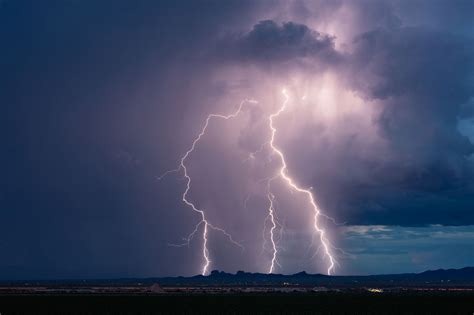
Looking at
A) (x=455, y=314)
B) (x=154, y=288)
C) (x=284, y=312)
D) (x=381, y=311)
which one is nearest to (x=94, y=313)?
(x=284, y=312)

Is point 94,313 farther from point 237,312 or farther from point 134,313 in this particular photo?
point 237,312

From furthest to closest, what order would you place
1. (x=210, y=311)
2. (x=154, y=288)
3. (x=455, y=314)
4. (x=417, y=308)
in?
(x=154, y=288) < (x=417, y=308) < (x=210, y=311) < (x=455, y=314)

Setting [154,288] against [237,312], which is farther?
[154,288]

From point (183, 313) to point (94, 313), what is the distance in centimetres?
745

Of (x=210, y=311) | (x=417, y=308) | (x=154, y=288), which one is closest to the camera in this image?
(x=210, y=311)

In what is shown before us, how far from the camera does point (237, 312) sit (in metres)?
59.2

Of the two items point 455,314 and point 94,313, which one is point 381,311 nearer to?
point 455,314

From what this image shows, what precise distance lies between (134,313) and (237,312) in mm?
8698

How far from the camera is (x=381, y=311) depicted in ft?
201

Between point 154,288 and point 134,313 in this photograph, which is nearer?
point 134,313

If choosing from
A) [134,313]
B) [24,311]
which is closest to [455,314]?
[134,313]

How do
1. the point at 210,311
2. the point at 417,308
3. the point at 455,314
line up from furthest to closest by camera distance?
the point at 417,308 → the point at 210,311 → the point at 455,314

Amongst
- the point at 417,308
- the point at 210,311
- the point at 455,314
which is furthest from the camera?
the point at 417,308

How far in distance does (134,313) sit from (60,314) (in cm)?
619
